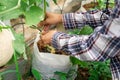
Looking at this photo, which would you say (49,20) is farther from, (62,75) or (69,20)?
(62,75)

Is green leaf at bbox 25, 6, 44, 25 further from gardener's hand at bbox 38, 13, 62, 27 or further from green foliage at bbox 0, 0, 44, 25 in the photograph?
→ gardener's hand at bbox 38, 13, 62, 27

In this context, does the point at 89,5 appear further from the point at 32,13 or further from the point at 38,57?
the point at 32,13

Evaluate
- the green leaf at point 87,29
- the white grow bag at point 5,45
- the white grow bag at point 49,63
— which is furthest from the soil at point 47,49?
the white grow bag at point 5,45

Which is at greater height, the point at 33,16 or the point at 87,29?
the point at 33,16

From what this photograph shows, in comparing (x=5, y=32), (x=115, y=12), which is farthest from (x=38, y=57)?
(x=5, y=32)

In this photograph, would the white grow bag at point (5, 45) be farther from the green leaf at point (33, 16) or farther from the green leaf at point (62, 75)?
the green leaf at point (62, 75)

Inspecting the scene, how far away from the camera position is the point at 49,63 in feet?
6.45

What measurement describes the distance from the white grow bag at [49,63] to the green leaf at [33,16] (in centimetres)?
103

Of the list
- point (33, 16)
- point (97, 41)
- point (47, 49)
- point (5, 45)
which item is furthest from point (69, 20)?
point (5, 45)

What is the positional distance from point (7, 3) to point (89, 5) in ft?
7.36

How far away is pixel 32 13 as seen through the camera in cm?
88

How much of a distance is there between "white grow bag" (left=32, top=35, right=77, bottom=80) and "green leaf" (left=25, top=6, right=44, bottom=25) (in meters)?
1.03

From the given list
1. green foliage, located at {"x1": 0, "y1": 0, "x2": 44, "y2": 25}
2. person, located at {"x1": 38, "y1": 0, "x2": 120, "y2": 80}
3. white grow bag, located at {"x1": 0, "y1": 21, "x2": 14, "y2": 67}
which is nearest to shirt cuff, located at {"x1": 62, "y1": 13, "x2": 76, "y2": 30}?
person, located at {"x1": 38, "y1": 0, "x2": 120, "y2": 80}

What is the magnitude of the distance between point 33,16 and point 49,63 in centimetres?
112
